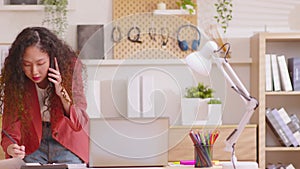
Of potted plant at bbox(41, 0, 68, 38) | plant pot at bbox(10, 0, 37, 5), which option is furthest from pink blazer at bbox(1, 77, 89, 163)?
plant pot at bbox(10, 0, 37, 5)

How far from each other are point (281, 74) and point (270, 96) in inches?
9.6

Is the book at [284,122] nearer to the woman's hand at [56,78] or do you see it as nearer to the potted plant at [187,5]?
the potted plant at [187,5]

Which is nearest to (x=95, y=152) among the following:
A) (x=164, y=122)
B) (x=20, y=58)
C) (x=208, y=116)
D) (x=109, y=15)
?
(x=164, y=122)

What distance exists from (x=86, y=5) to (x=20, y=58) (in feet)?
5.56

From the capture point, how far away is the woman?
8.92 ft

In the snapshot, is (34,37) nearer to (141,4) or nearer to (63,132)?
(63,132)

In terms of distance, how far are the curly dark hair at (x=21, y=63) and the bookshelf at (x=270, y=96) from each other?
172 centimetres

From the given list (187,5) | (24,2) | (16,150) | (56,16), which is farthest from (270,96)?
(16,150)

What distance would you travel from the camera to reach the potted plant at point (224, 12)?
170 inches

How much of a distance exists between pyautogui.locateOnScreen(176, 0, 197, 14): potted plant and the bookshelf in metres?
0.46

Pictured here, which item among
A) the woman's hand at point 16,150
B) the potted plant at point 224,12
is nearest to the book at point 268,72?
the potted plant at point 224,12

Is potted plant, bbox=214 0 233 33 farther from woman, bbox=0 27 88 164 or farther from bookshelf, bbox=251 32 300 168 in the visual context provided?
woman, bbox=0 27 88 164

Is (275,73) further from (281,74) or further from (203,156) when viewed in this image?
(203,156)

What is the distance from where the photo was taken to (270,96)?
442 cm
